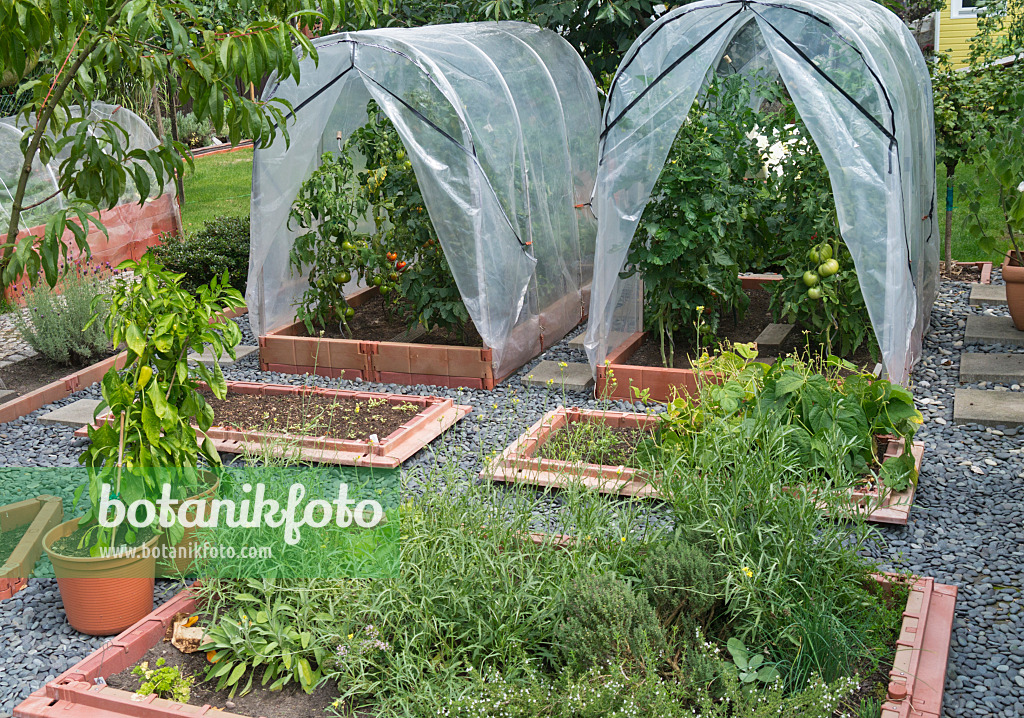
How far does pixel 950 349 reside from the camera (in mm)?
6141

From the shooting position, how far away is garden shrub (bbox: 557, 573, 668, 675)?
9.08 ft

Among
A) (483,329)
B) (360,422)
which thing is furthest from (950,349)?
(360,422)

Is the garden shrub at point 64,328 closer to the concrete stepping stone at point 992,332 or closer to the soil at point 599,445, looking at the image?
the soil at point 599,445

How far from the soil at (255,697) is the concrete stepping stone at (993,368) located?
4331 millimetres

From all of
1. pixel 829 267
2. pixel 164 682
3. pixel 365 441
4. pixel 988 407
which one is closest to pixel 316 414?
pixel 365 441

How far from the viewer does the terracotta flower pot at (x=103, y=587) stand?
3.32m

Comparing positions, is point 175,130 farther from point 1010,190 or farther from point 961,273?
point 1010,190

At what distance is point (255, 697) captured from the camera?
2.96 m

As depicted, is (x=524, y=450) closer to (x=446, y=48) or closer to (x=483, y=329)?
(x=483, y=329)

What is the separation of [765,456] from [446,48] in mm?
3731

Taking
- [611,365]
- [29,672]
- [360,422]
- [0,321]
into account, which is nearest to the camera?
[29,672]

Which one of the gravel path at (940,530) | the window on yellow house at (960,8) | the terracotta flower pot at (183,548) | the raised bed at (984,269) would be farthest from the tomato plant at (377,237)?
the window on yellow house at (960,8)

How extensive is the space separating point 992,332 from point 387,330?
13.7ft

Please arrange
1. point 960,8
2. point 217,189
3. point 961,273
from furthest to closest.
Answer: point 960,8
point 217,189
point 961,273
